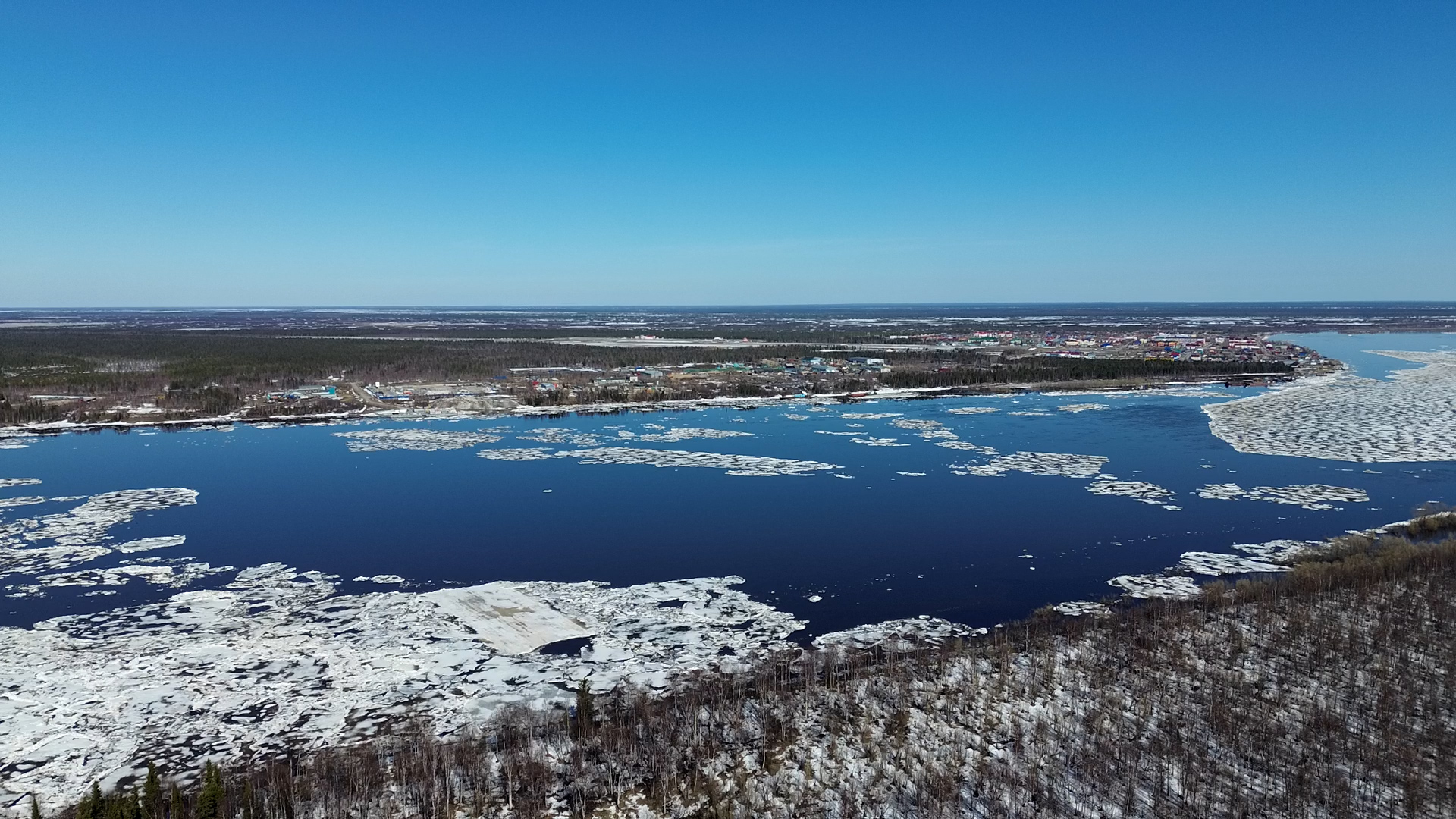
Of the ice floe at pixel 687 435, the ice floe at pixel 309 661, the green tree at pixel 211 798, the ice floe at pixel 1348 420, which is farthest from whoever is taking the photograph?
the ice floe at pixel 687 435

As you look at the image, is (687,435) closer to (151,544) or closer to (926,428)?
(926,428)

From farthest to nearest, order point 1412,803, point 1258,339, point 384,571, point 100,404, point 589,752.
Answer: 1. point 1258,339
2. point 100,404
3. point 384,571
4. point 589,752
5. point 1412,803

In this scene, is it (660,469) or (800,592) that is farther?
(660,469)

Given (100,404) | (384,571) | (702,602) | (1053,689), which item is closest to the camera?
(1053,689)

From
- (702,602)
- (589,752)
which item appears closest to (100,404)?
(702,602)

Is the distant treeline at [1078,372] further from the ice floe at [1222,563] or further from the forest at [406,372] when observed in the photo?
the ice floe at [1222,563]

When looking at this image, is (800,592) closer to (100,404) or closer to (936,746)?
(936,746)

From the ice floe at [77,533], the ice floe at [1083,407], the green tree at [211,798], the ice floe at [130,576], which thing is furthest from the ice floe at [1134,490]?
the ice floe at [77,533]
